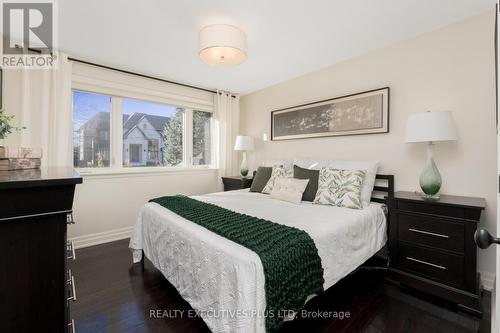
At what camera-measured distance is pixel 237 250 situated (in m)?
1.38

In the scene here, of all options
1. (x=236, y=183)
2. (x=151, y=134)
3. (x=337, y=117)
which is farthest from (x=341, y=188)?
(x=151, y=134)

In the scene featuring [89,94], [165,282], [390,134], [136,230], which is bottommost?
[165,282]

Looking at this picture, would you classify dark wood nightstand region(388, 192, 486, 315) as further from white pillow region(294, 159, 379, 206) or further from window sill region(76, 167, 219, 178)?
window sill region(76, 167, 219, 178)

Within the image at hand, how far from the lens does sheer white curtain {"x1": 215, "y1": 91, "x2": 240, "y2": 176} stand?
4.38m

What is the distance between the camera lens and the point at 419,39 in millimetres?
2451

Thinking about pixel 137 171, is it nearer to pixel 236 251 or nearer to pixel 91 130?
pixel 91 130

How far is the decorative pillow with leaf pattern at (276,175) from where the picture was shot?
312cm

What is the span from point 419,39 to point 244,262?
2.75 metres

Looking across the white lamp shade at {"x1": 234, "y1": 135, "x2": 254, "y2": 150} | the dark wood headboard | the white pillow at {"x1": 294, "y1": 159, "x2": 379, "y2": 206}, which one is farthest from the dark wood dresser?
the white lamp shade at {"x1": 234, "y1": 135, "x2": 254, "y2": 150}

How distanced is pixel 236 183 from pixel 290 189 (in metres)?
1.46

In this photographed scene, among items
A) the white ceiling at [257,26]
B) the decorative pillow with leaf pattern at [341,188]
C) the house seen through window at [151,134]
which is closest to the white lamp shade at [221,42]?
the white ceiling at [257,26]

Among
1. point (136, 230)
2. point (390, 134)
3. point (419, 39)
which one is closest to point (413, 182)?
point (390, 134)

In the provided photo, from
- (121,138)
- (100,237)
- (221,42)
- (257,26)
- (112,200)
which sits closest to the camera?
(221,42)

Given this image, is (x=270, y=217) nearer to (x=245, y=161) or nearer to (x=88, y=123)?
(x=245, y=161)
